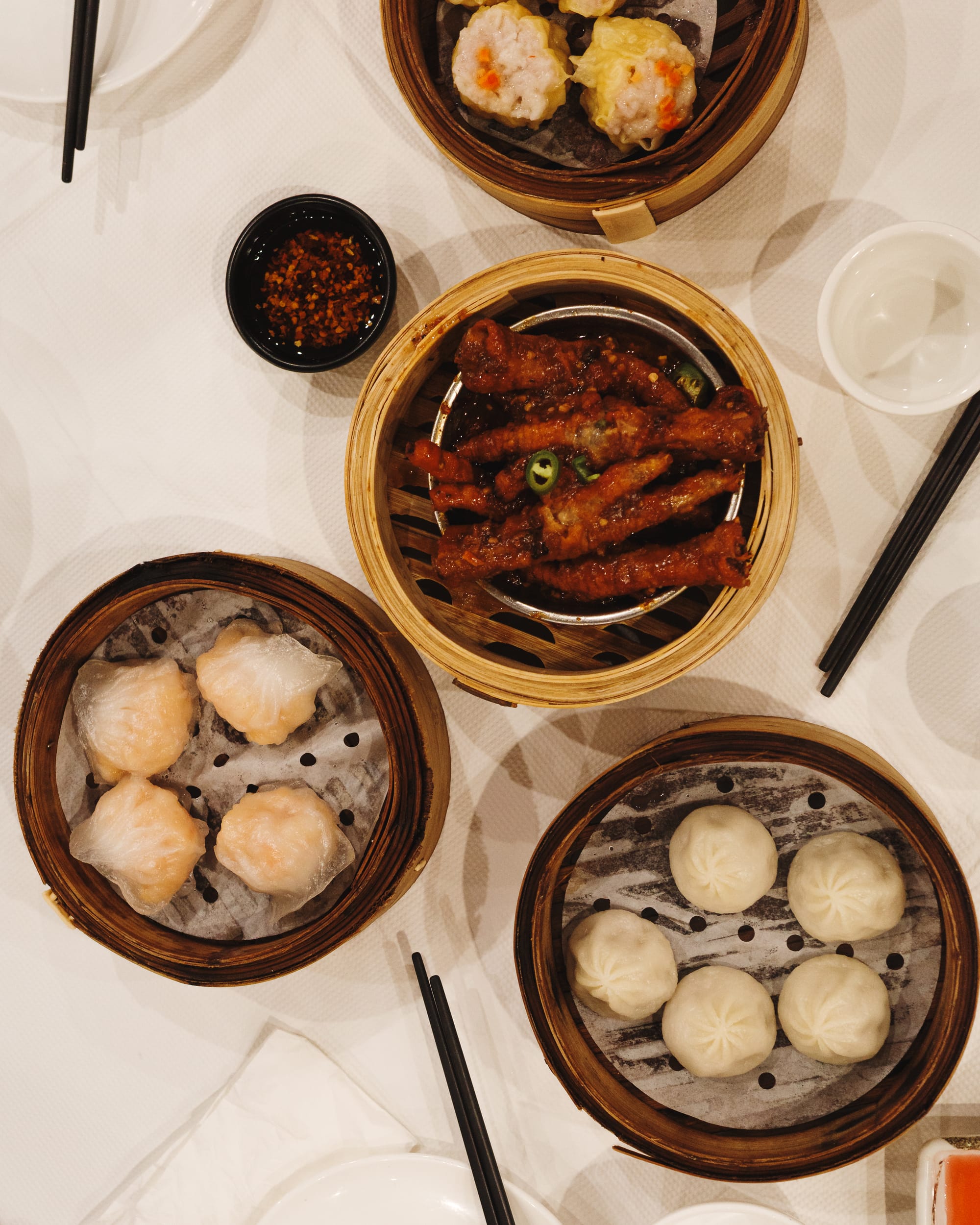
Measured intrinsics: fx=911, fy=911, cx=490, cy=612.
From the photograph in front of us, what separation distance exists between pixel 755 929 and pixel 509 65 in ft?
6.23

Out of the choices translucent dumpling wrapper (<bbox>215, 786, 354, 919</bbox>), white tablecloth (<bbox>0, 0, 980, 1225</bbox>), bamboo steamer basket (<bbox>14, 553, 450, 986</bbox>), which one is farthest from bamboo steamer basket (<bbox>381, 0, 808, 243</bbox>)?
translucent dumpling wrapper (<bbox>215, 786, 354, 919</bbox>)

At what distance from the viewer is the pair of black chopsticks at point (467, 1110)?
6.57ft

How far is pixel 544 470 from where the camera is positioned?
1718 millimetres

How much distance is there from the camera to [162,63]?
210cm

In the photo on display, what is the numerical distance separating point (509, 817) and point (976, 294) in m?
1.51

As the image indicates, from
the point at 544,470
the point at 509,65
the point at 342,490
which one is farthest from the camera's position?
the point at 342,490

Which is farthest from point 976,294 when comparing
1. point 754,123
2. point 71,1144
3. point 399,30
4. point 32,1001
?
point 71,1144

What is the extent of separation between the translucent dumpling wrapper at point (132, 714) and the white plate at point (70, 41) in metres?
1.31

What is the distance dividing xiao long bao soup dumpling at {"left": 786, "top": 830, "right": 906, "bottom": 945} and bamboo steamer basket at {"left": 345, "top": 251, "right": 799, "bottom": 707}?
569mm

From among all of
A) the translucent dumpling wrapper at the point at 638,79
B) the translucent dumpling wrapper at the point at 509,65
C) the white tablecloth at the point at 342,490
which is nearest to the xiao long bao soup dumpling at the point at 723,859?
the white tablecloth at the point at 342,490

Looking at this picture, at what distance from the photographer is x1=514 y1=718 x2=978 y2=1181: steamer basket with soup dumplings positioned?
5.95ft

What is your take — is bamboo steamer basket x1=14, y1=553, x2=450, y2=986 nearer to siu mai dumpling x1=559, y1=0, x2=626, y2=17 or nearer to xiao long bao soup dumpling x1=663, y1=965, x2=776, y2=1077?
xiao long bao soup dumpling x1=663, y1=965, x2=776, y2=1077

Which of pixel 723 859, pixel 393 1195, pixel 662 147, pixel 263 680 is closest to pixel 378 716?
pixel 263 680

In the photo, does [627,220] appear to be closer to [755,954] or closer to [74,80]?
[74,80]
